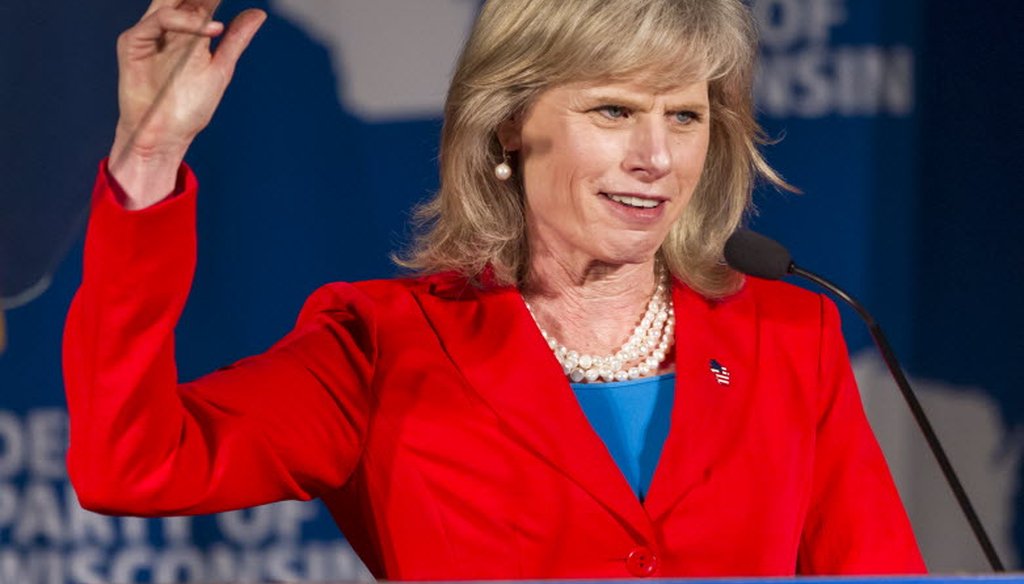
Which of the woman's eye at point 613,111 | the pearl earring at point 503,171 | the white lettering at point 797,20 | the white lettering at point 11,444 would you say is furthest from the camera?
the white lettering at point 797,20

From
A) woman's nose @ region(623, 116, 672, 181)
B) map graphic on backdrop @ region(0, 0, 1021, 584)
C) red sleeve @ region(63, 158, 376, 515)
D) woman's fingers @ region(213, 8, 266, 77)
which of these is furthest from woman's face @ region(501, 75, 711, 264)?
map graphic on backdrop @ region(0, 0, 1021, 584)

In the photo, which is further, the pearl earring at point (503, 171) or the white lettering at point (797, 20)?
the white lettering at point (797, 20)

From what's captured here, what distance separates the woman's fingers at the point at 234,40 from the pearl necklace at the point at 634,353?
58 centimetres

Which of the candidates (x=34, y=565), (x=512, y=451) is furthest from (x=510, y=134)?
(x=34, y=565)

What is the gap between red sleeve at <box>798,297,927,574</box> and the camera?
173cm

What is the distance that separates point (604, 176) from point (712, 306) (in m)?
0.24

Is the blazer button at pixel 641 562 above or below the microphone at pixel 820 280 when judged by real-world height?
below

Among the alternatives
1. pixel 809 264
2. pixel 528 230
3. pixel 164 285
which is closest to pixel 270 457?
pixel 164 285

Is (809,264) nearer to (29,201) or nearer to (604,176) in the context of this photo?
(604,176)

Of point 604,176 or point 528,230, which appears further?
point 528,230

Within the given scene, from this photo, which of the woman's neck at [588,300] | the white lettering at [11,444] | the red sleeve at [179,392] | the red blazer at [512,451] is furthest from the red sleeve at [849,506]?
the white lettering at [11,444]

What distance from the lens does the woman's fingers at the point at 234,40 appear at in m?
1.33

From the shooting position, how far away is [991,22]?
2555mm

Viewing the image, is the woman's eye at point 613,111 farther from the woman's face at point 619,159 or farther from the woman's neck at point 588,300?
the woman's neck at point 588,300
